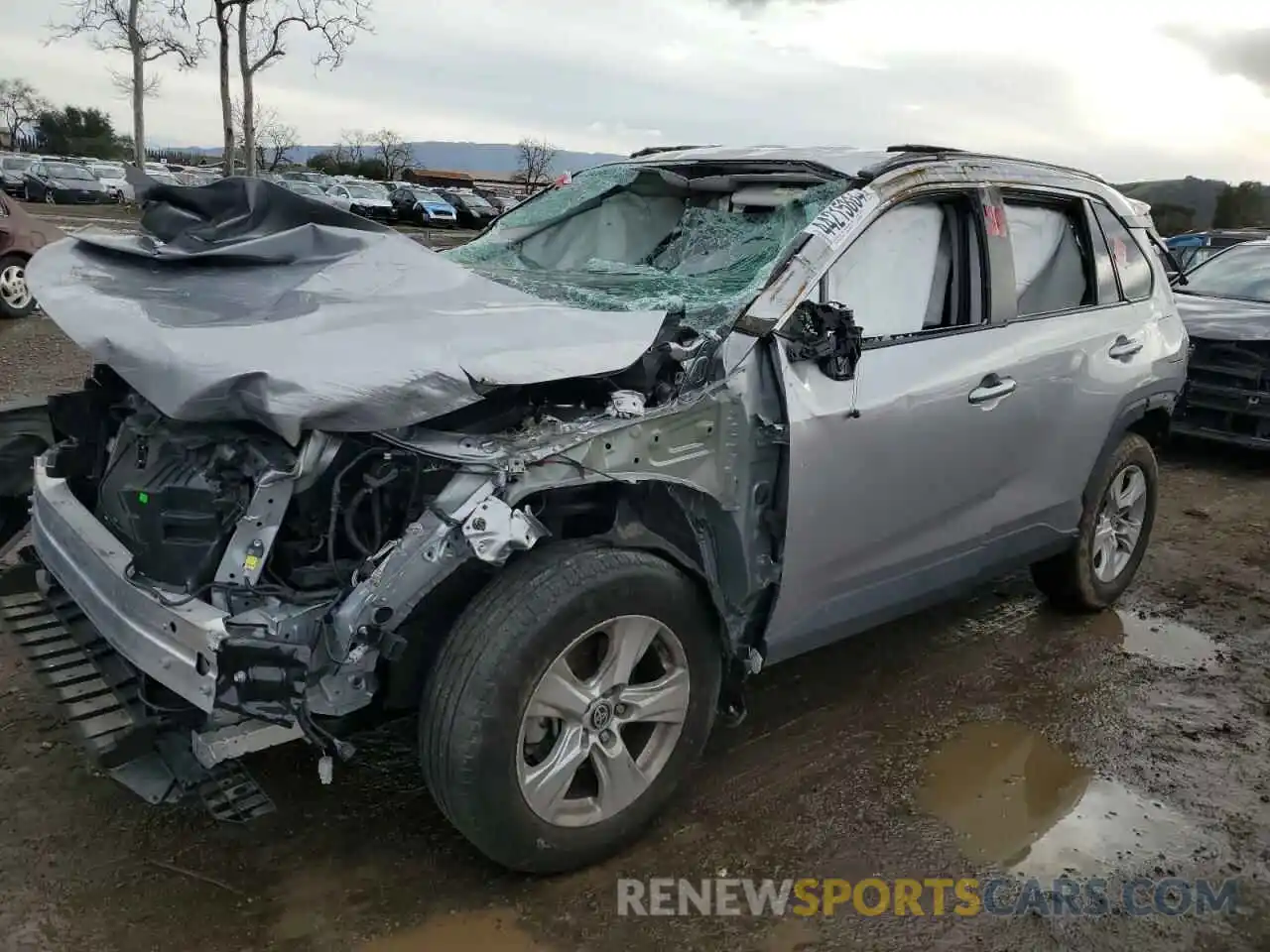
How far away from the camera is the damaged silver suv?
2.46 meters

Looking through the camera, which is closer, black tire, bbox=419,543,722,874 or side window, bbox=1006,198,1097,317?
black tire, bbox=419,543,722,874

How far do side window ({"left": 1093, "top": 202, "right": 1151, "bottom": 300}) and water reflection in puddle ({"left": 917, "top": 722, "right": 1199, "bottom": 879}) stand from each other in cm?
210

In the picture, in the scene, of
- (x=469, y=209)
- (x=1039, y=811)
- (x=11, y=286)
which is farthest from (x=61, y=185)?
(x=1039, y=811)

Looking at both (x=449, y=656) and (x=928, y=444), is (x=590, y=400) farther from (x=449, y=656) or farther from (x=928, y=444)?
(x=928, y=444)

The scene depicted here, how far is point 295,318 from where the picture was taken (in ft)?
8.84

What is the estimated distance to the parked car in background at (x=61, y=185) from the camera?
1272 inches

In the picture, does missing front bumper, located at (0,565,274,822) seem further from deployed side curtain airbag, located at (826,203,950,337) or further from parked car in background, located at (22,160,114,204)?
parked car in background, located at (22,160,114,204)

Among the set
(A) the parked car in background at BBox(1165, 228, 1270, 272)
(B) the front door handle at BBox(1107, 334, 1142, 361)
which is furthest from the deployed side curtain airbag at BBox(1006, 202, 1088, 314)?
(A) the parked car in background at BBox(1165, 228, 1270, 272)

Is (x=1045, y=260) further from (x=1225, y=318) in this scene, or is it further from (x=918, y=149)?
(x=1225, y=318)

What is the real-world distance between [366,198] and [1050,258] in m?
33.5

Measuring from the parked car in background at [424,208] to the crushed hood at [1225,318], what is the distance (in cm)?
2843

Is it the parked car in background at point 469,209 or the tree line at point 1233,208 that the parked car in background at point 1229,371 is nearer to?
the tree line at point 1233,208

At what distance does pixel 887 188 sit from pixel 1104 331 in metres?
1.44

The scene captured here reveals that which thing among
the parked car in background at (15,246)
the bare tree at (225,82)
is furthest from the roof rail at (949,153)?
the bare tree at (225,82)
